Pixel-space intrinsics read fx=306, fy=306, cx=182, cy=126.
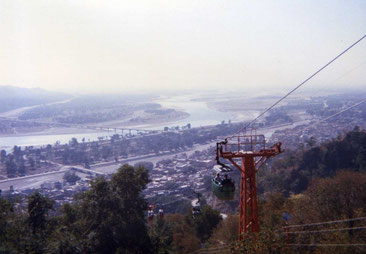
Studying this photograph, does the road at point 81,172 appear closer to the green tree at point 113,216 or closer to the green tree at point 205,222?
the green tree at point 113,216

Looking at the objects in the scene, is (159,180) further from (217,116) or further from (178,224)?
(217,116)

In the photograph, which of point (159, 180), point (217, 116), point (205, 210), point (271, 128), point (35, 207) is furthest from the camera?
point (217, 116)

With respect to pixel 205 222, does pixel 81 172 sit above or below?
below

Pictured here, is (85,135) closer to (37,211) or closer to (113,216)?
(37,211)

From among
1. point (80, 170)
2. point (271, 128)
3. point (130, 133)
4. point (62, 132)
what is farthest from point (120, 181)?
point (62, 132)

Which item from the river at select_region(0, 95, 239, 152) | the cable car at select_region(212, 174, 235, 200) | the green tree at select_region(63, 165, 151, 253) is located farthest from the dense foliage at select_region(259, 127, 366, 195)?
the river at select_region(0, 95, 239, 152)

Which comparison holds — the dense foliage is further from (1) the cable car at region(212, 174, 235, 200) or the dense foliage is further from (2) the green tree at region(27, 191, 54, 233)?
(1) the cable car at region(212, 174, 235, 200)

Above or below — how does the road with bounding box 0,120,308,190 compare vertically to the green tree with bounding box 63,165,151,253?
below

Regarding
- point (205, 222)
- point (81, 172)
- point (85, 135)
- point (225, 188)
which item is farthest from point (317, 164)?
point (85, 135)

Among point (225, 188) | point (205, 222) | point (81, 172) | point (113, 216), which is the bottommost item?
point (81, 172)

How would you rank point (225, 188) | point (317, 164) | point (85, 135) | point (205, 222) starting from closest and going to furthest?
point (225, 188) → point (205, 222) → point (317, 164) → point (85, 135)

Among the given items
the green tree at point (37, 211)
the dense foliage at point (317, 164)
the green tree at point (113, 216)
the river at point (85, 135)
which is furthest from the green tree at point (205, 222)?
the river at point (85, 135)
